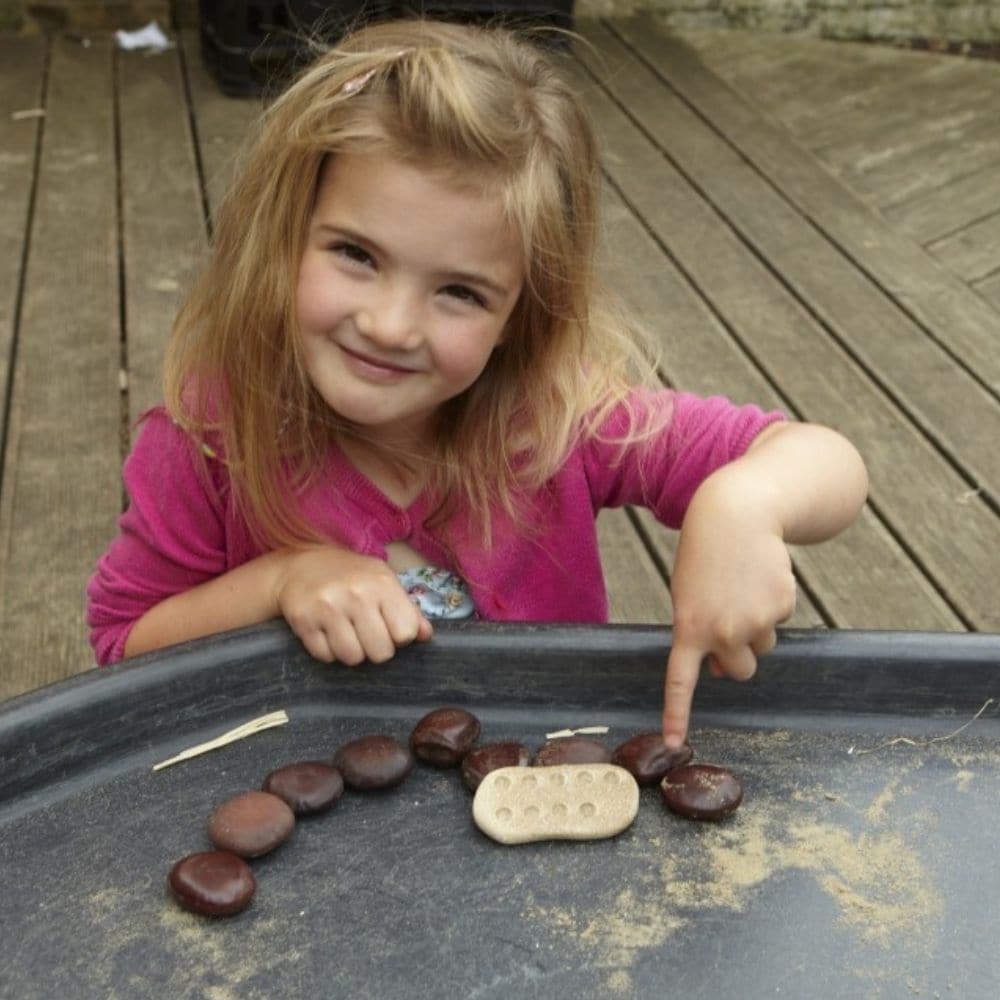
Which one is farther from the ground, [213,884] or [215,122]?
[213,884]

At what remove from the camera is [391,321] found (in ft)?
3.42

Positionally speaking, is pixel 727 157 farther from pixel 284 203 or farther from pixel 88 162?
pixel 284 203

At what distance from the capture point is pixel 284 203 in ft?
3.68

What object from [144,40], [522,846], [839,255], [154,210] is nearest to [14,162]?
[154,210]

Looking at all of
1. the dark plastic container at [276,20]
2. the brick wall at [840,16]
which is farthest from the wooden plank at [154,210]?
the brick wall at [840,16]

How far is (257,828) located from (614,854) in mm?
193

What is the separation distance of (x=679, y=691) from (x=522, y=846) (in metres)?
0.14

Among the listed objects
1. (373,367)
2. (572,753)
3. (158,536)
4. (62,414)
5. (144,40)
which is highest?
(373,367)

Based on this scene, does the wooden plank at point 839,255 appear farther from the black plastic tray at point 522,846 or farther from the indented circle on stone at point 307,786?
the indented circle on stone at point 307,786

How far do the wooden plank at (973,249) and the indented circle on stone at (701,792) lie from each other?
189cm

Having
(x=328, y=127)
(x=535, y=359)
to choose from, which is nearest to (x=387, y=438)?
(x=535, y=359)

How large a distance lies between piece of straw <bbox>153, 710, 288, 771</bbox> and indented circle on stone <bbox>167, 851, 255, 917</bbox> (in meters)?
0.12

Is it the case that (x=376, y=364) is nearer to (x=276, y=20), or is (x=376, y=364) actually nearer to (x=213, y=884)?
(x=213, y=884)

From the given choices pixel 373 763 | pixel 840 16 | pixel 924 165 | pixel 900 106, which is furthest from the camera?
pixel 840 16
